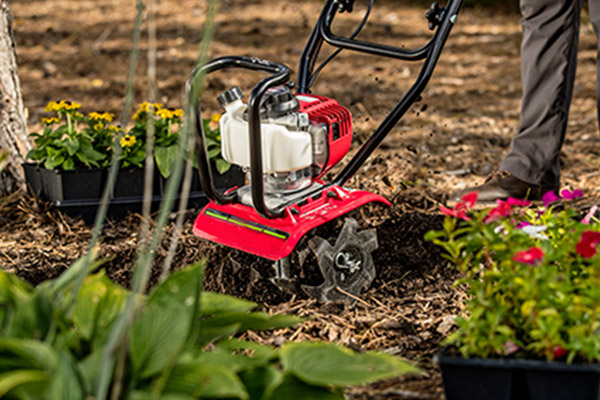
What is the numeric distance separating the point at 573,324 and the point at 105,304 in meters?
1.03

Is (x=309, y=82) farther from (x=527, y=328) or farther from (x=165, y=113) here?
(x=527, y=328)

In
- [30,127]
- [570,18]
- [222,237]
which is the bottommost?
[30,127]

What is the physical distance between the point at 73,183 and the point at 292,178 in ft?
3.71

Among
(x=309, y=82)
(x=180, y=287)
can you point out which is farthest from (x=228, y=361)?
(x=309, y=82)

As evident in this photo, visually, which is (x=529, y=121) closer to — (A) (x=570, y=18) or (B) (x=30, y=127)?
(A) (x=570, y=18)

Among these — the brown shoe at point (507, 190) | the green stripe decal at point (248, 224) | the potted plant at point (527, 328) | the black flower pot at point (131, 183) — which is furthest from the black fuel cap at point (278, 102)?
the brown shoe at point (507, 190)

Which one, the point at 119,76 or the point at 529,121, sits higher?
the point at 529,121

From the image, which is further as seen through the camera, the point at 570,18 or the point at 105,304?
the point at 570,18

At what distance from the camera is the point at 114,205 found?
3385 millimetres

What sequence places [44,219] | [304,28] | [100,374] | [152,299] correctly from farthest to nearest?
[304,28] → [44,219] → [152,299] → [100,374]

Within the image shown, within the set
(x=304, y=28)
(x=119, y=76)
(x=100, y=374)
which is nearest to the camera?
(x=100, y=374)

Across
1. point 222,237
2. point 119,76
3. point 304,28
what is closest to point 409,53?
point 222,237

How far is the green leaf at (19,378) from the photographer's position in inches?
56.9

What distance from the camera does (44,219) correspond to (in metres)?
3.39
